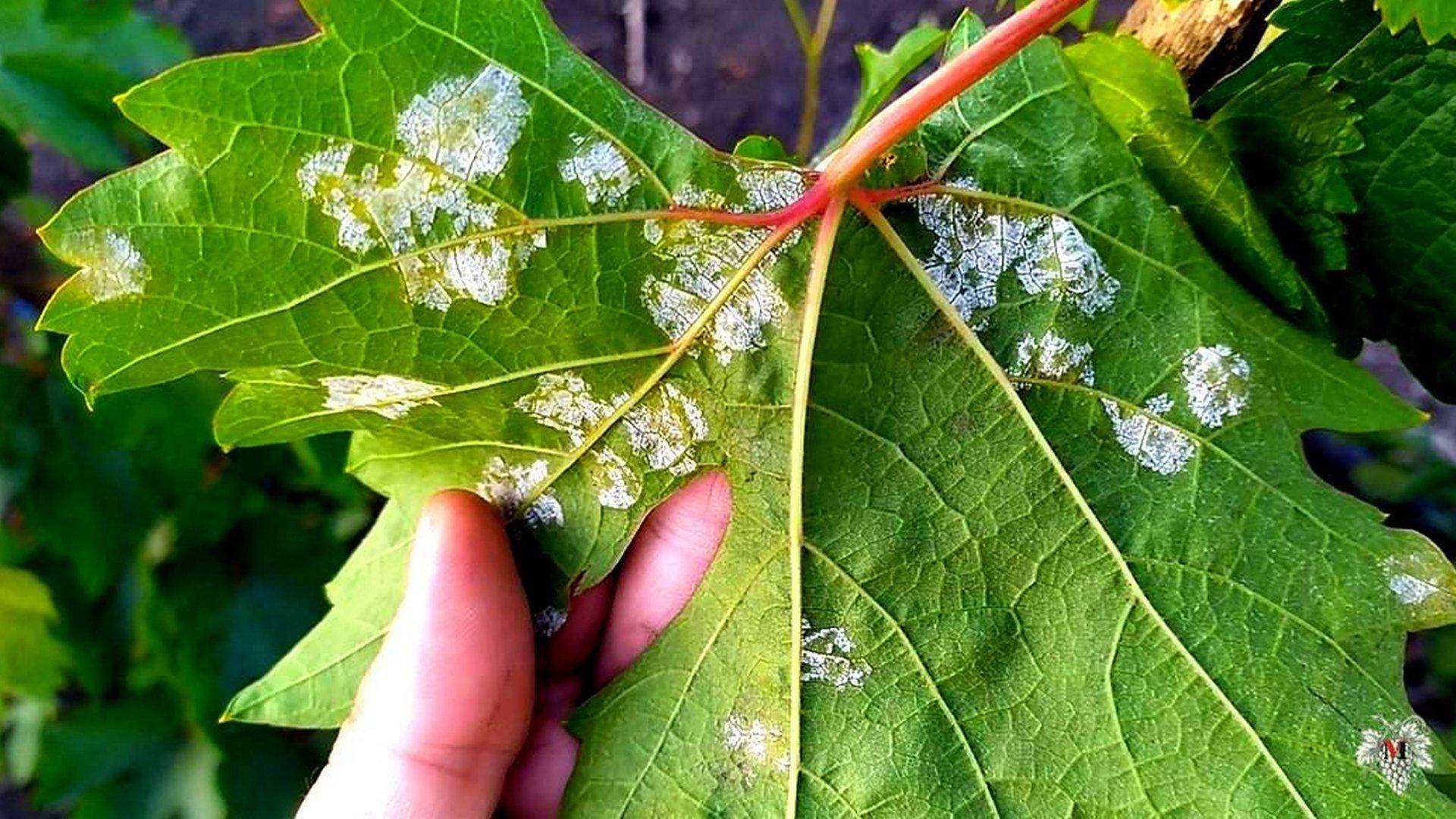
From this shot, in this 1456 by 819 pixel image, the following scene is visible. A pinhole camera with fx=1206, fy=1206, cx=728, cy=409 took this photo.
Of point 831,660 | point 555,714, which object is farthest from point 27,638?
point 831,660

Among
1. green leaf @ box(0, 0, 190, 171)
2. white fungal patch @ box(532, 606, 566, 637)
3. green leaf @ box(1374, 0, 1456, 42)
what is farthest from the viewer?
green leaf @ box(0, 0, 190, 171)

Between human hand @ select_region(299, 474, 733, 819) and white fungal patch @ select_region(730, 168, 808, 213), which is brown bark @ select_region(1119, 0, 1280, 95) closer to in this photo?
white fungal patch @ select_region(730, 168, 808, 213)

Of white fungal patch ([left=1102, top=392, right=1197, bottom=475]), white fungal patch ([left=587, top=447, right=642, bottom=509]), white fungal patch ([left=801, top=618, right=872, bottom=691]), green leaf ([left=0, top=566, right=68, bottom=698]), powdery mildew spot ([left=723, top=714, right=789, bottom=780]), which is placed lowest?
green leaf ([left=0, top=566, right=68, bottom=698])

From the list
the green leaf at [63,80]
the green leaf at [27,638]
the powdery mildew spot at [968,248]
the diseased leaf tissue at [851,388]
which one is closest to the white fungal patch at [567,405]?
the diseased leaf tissue at [851,388]

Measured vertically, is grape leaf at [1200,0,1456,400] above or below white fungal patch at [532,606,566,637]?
above

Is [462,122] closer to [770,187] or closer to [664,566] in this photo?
[770,187]

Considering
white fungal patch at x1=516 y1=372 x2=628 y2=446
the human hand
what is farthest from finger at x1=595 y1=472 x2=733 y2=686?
white fungal patch at x1=516 y1=372 x2=628 y2=446

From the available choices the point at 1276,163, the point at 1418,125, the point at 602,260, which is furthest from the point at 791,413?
the point at 1418,125
